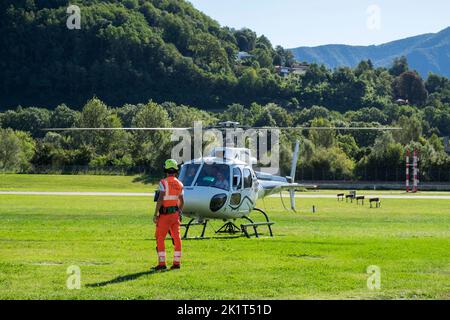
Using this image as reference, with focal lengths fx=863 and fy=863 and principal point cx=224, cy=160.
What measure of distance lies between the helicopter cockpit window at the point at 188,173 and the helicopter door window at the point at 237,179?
1.37 meters

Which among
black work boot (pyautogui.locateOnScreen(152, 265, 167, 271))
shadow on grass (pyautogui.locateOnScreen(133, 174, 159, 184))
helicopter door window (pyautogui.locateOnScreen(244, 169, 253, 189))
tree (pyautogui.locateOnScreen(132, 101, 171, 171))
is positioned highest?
tree (pyautogui.locateOnScreen(132, 101, 171, 171))

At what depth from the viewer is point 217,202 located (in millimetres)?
25750

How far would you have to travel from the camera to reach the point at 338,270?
57.4ft

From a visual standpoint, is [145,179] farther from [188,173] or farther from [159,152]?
[188,173]

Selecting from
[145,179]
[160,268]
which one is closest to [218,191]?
[160,268]

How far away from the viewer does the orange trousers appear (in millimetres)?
17578

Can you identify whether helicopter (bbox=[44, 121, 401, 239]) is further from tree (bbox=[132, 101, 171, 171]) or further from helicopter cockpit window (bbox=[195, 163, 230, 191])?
tree (bbox=[132, 101, 171, 171])

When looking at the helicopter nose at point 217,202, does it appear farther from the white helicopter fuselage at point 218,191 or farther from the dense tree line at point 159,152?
the dense tree line at point 159,152

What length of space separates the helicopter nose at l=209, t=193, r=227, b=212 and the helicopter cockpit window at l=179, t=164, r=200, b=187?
0.86m

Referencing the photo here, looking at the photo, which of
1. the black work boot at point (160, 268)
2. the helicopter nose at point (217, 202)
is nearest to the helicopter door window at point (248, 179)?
the helicopter nose at point (217, 202)

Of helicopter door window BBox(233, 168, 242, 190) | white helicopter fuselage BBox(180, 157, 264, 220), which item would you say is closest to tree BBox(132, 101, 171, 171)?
white helicopter fuselage BBox(180, 157, 264, 220)

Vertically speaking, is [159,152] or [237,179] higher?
[159,152]

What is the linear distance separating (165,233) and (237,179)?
923 centimetres
